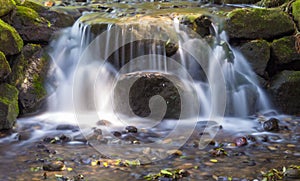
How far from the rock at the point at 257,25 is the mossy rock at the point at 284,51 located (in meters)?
0.27

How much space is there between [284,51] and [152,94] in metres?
3.15

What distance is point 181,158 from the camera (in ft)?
15.3

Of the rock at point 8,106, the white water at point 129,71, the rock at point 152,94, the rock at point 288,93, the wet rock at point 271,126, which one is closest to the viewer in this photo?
the rock at point 8,106

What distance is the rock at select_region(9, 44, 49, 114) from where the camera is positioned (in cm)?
671

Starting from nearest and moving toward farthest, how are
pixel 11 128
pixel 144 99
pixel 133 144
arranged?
pixel 133 144, pixel 11 128, pixel 144 99

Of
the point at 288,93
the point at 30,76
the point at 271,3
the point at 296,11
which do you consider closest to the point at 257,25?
the point at 296,11

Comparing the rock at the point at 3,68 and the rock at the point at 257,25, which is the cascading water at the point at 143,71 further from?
the rock at the point at 3,68

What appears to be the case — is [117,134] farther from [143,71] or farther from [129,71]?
[129,71]

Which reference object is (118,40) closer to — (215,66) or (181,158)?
(215,66)

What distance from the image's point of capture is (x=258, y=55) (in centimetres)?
760

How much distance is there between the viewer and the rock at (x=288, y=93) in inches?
280

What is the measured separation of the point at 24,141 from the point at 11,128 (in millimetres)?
666

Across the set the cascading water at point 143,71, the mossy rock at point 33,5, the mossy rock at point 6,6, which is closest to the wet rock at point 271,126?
the cascading water at point 143,71

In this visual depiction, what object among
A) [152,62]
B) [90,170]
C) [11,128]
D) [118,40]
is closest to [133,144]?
[90,170]
